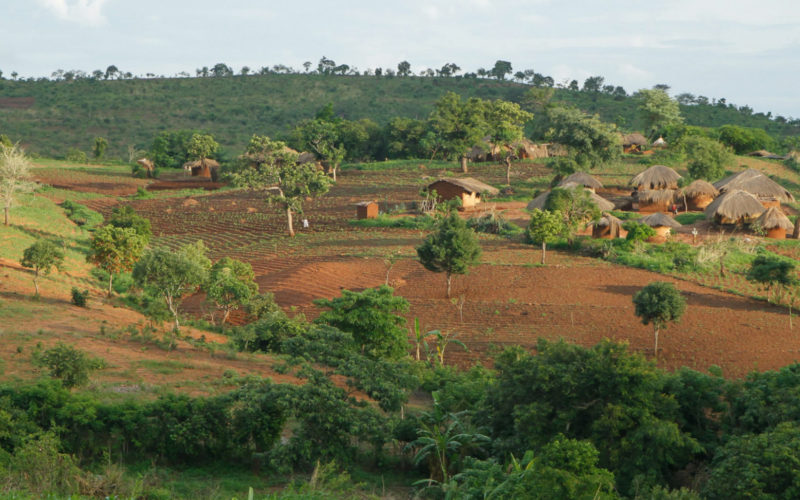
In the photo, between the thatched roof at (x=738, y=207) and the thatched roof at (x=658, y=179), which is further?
the thatched roof at (x=658, y=179)

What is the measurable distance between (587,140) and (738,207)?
471 inches

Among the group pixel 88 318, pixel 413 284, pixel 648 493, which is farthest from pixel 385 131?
pixel 648 493

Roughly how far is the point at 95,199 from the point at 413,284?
28.6 m

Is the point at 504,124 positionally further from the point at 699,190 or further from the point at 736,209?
the point at 736,209

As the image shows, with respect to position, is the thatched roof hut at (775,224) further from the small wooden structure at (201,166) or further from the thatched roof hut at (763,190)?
the small wooden structure at (201,166)

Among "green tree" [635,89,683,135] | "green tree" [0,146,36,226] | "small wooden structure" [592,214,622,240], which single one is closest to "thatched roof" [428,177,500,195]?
"small wooden structure" [592,214,622,240]

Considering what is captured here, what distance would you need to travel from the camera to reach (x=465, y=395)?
515 inches

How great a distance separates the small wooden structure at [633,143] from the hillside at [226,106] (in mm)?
6899

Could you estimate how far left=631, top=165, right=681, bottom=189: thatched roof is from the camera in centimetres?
3881

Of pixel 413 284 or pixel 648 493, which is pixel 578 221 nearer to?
pixel 413 284

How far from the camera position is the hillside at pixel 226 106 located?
247 feet

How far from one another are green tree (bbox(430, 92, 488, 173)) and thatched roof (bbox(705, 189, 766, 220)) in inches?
815

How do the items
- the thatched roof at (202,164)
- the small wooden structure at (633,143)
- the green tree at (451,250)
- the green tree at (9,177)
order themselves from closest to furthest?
the green tree at (451,250) → the green tree at (9,177) → the thatched roof at (202,164) → the small wooden structure at (633,143)

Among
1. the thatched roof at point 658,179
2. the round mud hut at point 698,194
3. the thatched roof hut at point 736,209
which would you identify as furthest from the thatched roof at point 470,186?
the thatched roof hut at point 736,209
